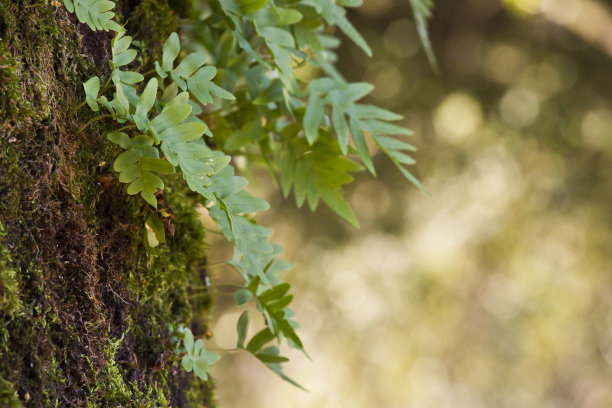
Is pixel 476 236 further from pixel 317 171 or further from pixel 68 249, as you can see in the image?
pixel 68 249

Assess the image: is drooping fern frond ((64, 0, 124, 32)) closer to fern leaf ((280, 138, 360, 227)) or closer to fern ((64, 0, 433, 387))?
fern ((64, 0, 433, 387))

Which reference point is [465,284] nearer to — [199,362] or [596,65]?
[596,65]

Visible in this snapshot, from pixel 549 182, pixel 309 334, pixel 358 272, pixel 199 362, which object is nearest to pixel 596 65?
pixel 549 182

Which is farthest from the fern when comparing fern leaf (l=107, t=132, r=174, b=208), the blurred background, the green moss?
the blurred background

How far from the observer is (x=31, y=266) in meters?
0.58

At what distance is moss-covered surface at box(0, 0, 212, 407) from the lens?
1.86ft

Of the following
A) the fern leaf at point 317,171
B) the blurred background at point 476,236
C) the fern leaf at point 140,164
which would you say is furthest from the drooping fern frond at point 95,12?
the blurred background at point 476,236

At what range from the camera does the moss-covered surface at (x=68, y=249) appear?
1.86 ft

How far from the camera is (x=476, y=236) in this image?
10.1 ft

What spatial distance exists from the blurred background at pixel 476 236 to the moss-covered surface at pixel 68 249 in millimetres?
2240

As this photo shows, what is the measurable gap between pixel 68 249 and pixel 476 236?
2695 mm

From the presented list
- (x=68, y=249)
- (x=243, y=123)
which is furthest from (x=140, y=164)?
(x=243, y=123)

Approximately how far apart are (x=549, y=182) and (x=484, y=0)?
3.42 ft

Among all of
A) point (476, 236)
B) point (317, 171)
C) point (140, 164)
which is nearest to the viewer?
point (140, 164)
